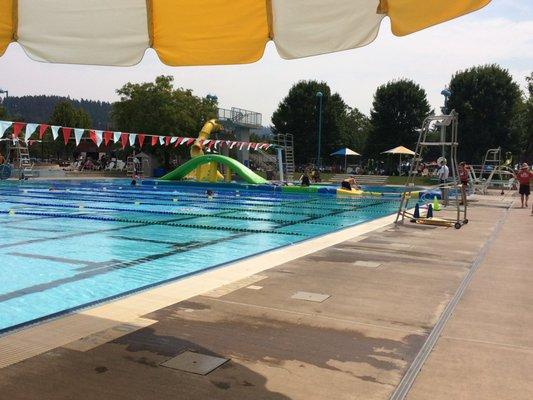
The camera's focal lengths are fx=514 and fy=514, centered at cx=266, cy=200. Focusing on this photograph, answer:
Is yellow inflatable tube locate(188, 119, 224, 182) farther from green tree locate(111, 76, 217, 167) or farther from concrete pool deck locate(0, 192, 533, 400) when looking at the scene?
concrete pool deck locate(0, 192, 533, 400)

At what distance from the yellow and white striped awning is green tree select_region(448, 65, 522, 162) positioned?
1909 inches

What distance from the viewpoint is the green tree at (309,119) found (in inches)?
2285

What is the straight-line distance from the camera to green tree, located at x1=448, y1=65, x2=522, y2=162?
156ft

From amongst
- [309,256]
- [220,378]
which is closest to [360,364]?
[220,378]

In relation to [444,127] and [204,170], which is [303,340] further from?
[204,170]

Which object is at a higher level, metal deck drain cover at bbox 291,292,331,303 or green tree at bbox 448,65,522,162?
green tree at bbox 448,65,522,162

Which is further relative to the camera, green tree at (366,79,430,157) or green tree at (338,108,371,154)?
green tree at (338,108,371,154)

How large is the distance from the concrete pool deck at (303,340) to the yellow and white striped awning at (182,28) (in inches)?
85.0

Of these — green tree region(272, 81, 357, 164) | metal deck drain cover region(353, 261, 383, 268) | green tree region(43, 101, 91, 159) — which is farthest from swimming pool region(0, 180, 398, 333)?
green tree region(43, 101, 91, 159)

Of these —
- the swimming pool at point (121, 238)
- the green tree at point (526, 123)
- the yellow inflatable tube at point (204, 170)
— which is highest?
the green tree at point (526, 123)

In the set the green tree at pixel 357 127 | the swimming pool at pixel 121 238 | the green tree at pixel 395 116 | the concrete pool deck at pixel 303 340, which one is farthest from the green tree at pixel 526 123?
the concrete pool deck at pixel 303 340

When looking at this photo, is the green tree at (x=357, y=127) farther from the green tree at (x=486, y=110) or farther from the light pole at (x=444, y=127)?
the light pole at (x=444, y=127)

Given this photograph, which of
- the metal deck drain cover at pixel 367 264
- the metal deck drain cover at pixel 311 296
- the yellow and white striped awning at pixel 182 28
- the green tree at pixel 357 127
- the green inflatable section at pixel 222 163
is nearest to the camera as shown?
the yellow and white striped awning at pixel 182 28

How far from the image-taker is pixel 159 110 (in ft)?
147
